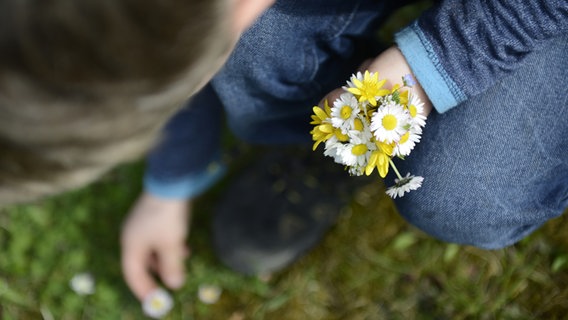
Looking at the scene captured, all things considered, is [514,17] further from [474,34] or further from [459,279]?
[459,279]

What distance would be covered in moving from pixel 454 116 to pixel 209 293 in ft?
2.43

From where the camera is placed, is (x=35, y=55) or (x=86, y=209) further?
(x=86, y=209)

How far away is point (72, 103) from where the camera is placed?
0.51m

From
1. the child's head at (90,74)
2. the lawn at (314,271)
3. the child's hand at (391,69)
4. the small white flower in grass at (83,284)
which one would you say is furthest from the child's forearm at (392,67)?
the small white flower in grass at (83,284)

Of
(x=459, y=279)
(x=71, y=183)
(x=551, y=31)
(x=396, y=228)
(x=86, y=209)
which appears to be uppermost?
(x=71, y=183)

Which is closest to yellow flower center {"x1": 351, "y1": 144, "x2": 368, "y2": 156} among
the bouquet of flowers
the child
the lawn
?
the bouquet of flowers

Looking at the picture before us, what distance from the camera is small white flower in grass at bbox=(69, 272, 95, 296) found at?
137 cm

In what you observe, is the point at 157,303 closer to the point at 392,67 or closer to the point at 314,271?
the point at 314,271

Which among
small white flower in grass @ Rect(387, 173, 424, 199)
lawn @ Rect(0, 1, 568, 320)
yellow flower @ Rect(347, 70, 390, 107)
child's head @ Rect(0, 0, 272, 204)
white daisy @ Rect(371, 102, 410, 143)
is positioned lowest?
lawn @ Rect(0, 1, 568, 320)

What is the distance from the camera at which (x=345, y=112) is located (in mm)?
698

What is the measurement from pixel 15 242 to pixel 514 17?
1.18 metres

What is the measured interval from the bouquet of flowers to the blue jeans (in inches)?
6.4

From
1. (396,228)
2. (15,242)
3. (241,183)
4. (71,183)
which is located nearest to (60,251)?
(15,242)

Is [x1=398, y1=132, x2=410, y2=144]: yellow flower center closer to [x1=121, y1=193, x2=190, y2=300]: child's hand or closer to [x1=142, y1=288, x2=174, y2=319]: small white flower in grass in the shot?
[x1=121, y1=193, x2=190, y2=300]: child's hand
